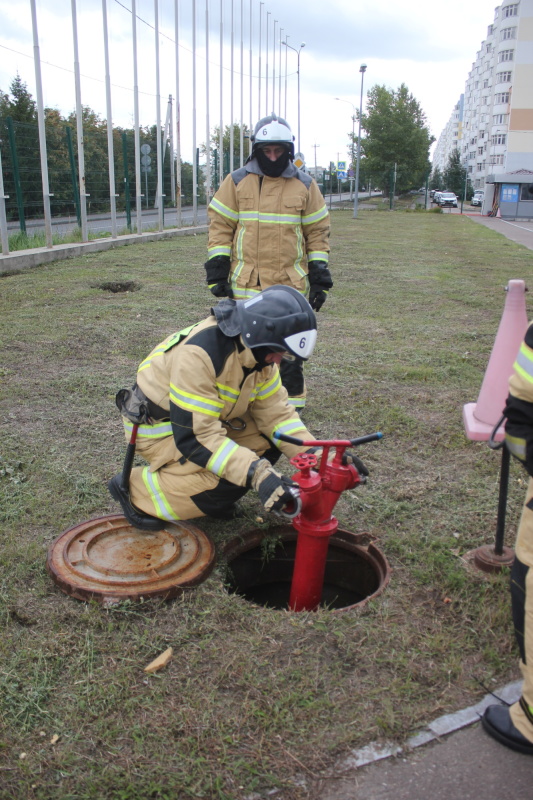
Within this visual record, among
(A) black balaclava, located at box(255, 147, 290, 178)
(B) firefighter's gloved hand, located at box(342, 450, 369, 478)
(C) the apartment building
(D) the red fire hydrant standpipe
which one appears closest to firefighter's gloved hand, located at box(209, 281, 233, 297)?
(A) black balaclava, located at box(255, 147, 290, 178)

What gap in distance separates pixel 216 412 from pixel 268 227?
1.79m

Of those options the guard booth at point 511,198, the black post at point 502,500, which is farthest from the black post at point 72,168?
the guard booth at point 511,198

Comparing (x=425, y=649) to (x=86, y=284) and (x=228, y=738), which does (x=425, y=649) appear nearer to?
(x=228, y=738)

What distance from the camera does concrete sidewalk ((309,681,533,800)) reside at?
1.88 metres

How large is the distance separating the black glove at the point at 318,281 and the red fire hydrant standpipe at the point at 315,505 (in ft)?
6.29

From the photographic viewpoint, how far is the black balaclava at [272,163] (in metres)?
4.01

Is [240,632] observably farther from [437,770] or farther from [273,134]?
[273,134]

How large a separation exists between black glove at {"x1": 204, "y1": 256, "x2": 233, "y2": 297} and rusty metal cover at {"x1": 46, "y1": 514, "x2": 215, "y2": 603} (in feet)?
5.64

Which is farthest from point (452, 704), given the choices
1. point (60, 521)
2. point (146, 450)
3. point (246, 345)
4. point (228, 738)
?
point (60, 521)

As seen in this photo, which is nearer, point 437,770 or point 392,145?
point 437,770

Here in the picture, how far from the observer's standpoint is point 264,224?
411cm

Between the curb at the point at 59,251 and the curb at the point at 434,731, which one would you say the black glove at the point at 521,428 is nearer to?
the curb at the point at 434,731

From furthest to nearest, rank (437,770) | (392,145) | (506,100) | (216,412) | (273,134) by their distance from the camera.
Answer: (506,100)
(392,145)
(273,134)
(216,412)
(437,770)

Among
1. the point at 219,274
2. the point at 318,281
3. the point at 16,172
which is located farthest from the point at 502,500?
the point at 16,172
